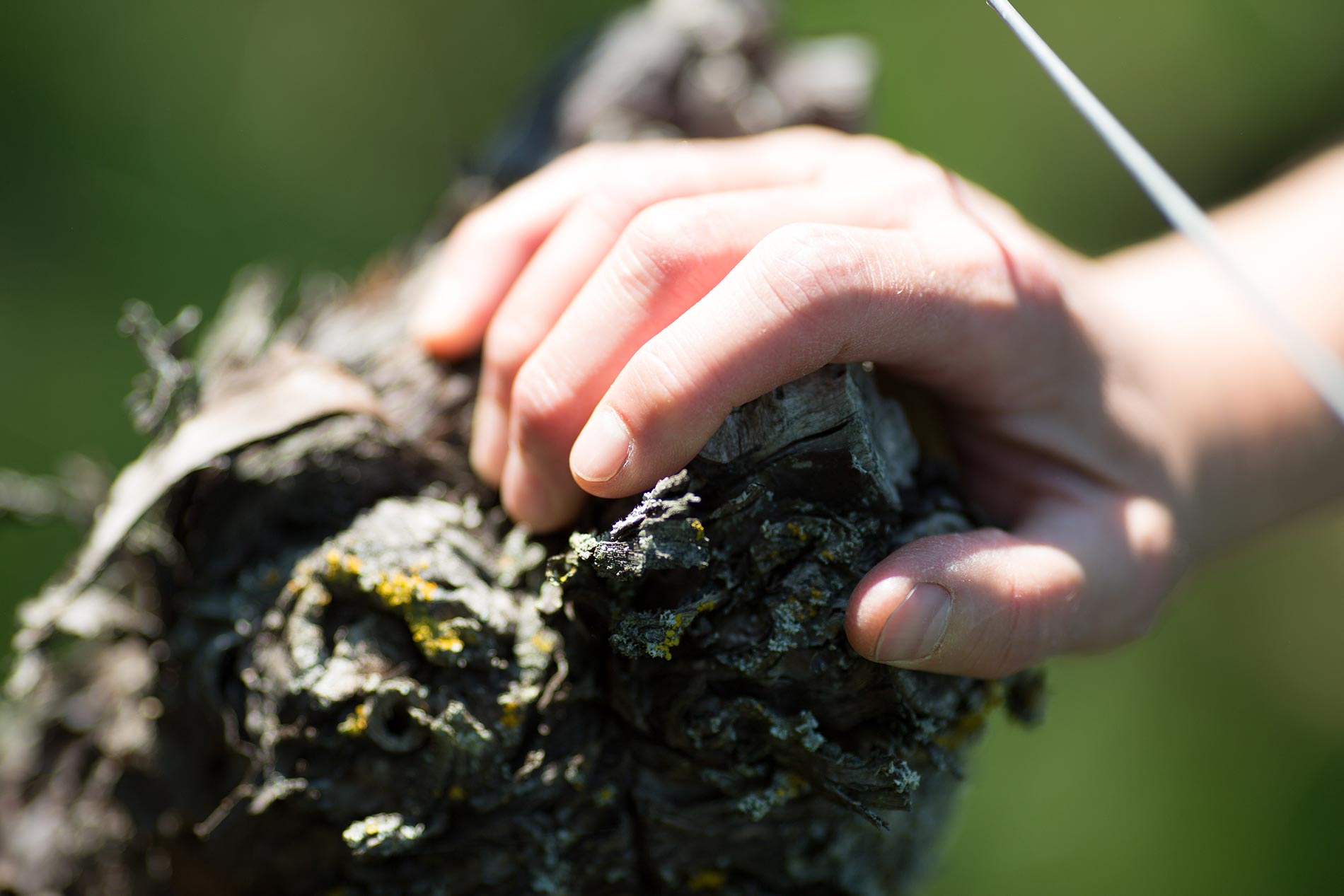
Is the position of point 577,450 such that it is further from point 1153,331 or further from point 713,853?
point 1153,331

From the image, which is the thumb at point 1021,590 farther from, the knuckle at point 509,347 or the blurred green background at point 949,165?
the blurred green background at point 949,165

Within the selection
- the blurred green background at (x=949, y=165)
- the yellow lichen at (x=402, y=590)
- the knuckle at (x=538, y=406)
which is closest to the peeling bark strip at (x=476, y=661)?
the yellow lichen at (x=402, y=590)

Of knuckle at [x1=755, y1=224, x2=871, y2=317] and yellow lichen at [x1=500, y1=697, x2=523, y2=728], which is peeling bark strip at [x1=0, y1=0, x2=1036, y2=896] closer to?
yellow lichen at [x1=500, y1=697, x2=523, y2=728]

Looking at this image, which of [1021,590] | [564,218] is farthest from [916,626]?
[564,218]

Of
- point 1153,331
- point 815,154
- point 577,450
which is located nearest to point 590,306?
point 577,450

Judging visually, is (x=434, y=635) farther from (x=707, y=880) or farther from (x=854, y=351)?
(x=854, y=351)

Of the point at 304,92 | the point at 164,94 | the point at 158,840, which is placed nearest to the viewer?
the point at 158,840

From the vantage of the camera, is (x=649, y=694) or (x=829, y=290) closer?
(x=829, y=290)
